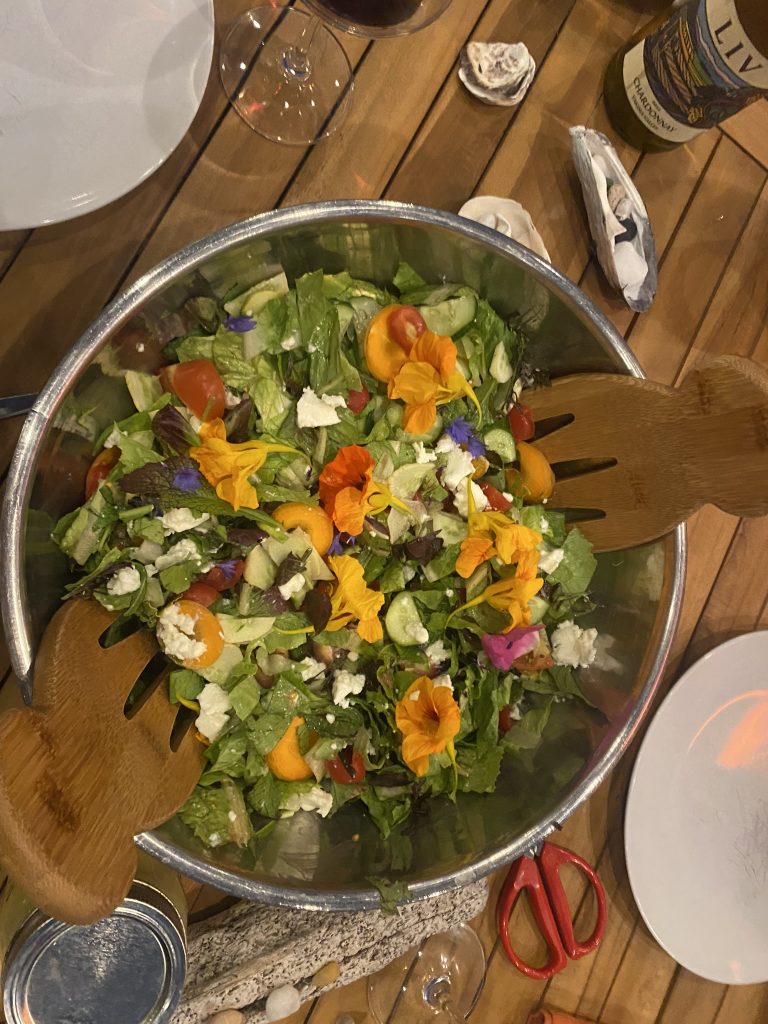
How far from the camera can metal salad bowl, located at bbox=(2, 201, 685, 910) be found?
111cm

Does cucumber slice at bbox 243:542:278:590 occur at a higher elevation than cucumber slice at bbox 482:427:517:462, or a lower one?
lower

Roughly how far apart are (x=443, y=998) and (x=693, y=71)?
1797 millimetres

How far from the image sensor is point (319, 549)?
4.20 feet

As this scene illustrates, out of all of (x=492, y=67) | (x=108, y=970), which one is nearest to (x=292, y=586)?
(x=108, y=970)

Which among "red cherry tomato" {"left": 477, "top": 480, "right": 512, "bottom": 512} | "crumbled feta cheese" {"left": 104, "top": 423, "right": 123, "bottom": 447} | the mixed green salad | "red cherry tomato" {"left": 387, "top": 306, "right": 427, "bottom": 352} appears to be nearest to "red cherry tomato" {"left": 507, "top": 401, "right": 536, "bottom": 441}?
the mixed green salad

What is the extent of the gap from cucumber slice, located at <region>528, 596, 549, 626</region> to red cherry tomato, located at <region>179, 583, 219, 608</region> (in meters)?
0.53

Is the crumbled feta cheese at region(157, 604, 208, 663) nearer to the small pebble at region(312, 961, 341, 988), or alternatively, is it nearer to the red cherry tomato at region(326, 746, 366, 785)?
the red cherry tomato at region(326, 746, 366, 785)

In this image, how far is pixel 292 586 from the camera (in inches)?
49.1

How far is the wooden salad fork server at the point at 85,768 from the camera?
2.95 ft

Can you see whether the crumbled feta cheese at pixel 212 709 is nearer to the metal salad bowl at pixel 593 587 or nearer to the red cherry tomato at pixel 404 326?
the metal salad bowl at pixel 593 587

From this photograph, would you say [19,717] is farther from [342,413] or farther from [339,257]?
[339,257]

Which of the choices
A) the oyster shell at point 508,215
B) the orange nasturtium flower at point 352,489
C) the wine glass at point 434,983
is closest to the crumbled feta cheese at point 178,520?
the orange nasturtium flower at point 352,489

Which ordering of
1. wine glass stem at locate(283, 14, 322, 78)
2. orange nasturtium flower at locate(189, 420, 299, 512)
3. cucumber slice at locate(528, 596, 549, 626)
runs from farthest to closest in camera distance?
wine glass stem at locate(283, 14, 322, 78), cucumber slice at locate(528, 596, 549, 626), orange nasturtium flower at locate(189, 420, 299, 512)

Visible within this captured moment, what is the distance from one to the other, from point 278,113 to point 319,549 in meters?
0.83
